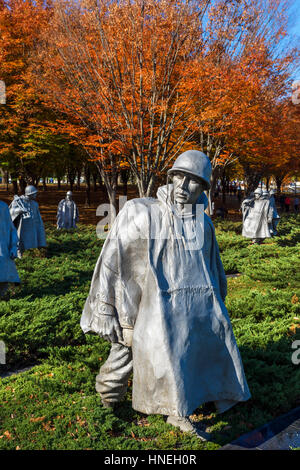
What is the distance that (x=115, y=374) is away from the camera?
3816 mm

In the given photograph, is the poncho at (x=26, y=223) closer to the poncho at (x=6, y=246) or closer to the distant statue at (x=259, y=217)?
the poncho at (x=6, y=246)

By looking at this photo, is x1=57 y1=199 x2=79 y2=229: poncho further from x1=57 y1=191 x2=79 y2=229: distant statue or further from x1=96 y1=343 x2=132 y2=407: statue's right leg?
x1=96 y1=343 x2=132 y2=407: statue's right leg

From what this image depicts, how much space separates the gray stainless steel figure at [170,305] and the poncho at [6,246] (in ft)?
13.8

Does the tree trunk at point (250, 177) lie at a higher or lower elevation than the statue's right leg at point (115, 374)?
higher

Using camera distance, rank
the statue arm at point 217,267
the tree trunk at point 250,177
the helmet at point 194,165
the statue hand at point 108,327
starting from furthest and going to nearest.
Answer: the tree trunk at point 250,177 < the statue arm at point 217,267 < the statue hand at point 108,327 < the helmet at point 194,165

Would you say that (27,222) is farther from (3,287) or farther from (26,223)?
(3,287)

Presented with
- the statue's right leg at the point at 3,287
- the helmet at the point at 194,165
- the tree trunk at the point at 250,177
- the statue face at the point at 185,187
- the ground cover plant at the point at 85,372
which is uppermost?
the tree trunk at the point at 250,177

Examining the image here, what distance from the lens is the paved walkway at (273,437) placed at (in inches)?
144

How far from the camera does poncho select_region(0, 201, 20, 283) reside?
741cm

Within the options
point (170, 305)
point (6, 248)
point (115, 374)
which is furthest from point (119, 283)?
point (6, 248)

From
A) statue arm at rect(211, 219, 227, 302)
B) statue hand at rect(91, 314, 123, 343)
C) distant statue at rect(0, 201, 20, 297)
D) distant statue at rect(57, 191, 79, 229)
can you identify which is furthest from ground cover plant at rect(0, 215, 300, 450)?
distant statue at rect(57, 191, 79, 229)

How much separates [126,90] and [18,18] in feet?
28.2

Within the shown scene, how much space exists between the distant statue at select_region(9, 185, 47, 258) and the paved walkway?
9361 millimetres

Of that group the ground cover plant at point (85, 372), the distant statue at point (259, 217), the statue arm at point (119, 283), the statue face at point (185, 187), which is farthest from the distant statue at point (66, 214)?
the statue face at point (185, 187)
